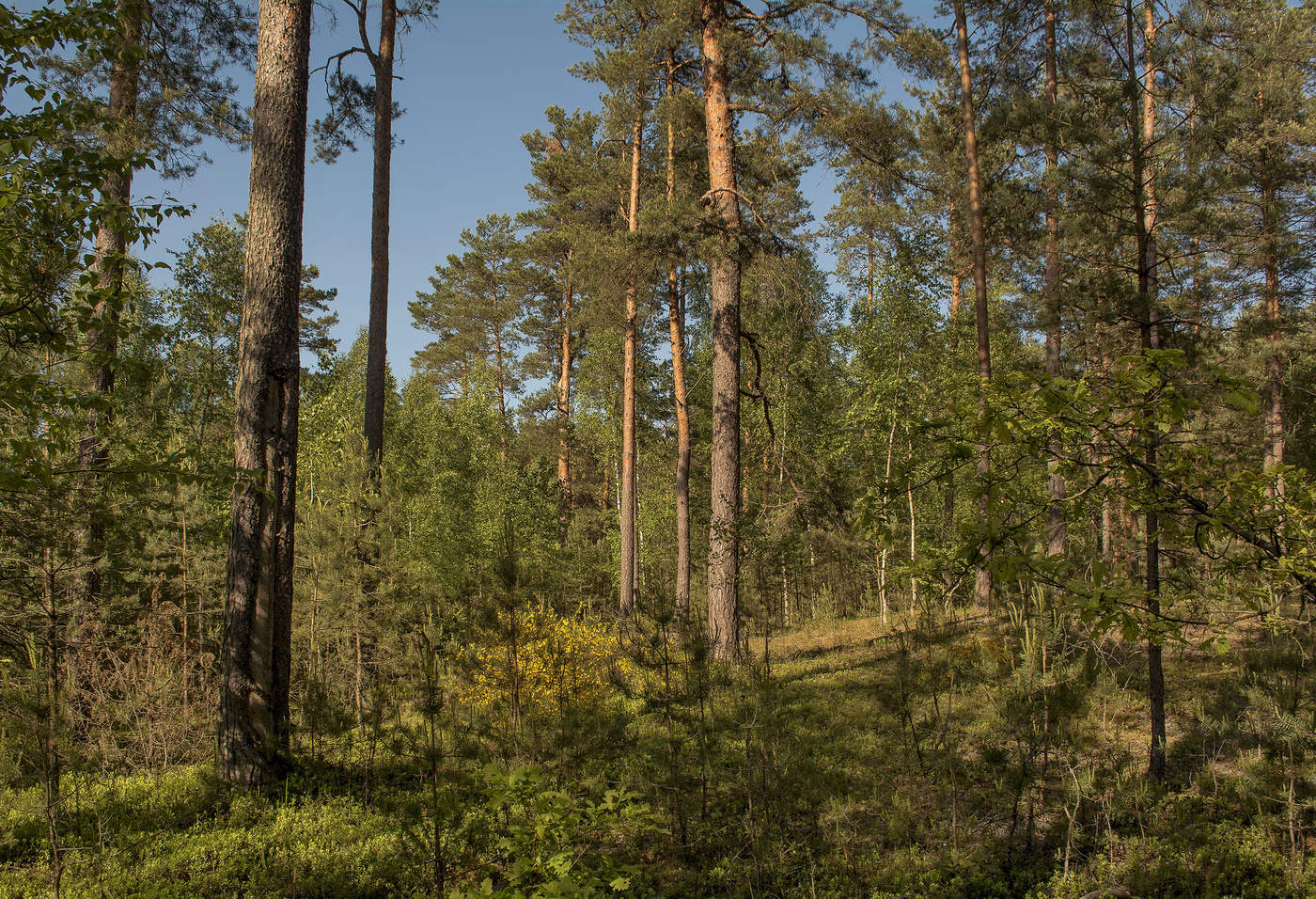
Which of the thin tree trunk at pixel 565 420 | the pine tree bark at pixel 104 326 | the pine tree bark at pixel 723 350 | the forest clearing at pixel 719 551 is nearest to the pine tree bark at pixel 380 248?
the forest clearing at pixel 719 551

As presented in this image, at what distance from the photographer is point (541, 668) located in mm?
6957

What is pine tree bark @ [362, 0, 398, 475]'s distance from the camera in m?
8.91

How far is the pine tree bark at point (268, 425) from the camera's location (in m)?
4.80

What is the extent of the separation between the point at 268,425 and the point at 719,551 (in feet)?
18.6

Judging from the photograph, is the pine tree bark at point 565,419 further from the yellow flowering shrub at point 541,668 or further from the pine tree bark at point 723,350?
the yellow flowering shrub at point 541,668

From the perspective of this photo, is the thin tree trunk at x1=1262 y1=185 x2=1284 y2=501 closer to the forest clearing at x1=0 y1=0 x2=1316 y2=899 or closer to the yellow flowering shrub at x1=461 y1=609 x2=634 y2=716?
the forest clearing at x1=0 y1=0 x2=1316 y2=899

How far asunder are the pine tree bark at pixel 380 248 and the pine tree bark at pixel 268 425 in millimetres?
3625

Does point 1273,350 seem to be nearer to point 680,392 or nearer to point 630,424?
point 680,392

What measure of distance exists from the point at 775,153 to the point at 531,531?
1252 centimetres

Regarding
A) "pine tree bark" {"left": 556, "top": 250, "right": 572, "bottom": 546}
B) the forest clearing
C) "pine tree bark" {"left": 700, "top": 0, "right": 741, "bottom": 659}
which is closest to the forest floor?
the forest clearing

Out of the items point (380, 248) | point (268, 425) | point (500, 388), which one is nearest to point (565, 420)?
point (500, 388)

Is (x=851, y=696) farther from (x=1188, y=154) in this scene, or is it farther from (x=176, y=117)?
(x=176, y=117)

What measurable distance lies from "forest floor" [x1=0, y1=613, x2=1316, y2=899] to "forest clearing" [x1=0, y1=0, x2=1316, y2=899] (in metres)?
0.04

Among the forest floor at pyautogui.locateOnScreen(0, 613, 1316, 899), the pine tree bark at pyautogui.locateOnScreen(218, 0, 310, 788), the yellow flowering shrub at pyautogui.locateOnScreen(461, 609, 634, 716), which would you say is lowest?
the forest floor at pyautogui.locateOnScreen(0, 613, 1316, 899)
